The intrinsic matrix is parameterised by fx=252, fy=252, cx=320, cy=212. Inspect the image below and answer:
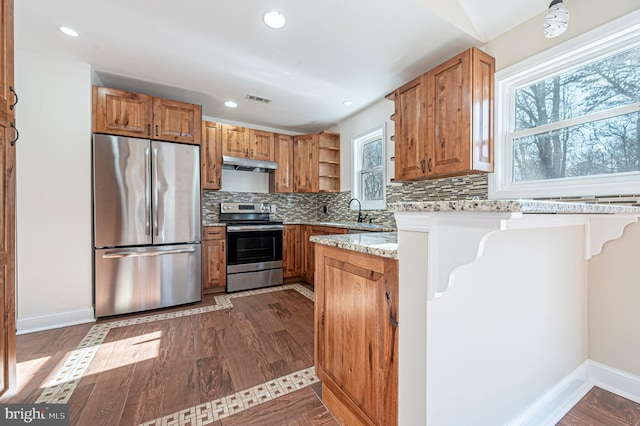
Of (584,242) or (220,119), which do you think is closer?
(584,242)

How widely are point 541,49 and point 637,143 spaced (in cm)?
91

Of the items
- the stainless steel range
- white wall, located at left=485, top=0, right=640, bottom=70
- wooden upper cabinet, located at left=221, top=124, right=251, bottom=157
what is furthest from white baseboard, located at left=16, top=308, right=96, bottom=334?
white wall, located at left=485, top=0, right=640, bottom=70

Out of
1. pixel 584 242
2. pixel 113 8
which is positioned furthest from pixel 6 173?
pixel 584 242

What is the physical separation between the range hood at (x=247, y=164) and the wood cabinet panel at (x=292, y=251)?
1.00 meters

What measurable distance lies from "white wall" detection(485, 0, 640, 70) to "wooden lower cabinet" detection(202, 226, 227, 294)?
3491 millimetres

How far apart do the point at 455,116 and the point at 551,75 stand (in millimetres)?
705

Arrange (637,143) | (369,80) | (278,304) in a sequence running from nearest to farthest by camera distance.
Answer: (637,143) → (369,80) → (278,304)

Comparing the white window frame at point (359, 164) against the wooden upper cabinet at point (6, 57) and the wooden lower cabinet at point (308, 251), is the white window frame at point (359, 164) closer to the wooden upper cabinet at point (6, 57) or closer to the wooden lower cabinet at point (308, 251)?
the wooden lower cabinet at point (308, 251)

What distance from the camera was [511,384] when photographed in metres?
1.18

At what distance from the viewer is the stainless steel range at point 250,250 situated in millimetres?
3457

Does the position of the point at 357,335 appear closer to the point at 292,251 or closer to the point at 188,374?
the point at 188,374

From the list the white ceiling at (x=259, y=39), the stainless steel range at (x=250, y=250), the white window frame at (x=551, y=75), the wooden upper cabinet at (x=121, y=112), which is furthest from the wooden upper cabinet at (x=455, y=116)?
the wooden upper cabinet at (x=121, y=112)

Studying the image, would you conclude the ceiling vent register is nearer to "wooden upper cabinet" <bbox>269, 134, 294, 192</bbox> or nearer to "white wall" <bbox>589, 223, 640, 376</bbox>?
"wooden upper cabinet" <bbox>269, 134, 294, 192</bbox>

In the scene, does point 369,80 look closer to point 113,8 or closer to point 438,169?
point 438,169
